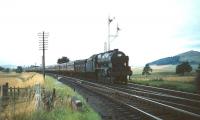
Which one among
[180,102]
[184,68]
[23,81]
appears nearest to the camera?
[180,102]

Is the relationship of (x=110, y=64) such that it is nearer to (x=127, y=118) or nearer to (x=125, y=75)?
(x=125, y=75)

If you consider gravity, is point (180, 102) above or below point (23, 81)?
below

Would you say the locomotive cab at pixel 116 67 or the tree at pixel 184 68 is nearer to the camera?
the locomotive cab at pixel 116 67

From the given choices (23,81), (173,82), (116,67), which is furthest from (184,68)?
(173,82)

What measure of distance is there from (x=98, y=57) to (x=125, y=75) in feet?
25.2

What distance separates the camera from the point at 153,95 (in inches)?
842

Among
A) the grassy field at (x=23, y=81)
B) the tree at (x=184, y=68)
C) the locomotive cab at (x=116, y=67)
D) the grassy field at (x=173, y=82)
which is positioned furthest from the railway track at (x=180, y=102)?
the tree at (x=184, y=68)

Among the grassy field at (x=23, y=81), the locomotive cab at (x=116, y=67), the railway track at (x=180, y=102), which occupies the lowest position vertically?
the railway track at (x=180, y=102)

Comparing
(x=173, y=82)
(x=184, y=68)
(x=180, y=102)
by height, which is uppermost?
(x=184, y=68)

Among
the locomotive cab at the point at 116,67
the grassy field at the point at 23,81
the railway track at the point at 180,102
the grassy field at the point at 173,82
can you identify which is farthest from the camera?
the grassy field at the point at 23,81

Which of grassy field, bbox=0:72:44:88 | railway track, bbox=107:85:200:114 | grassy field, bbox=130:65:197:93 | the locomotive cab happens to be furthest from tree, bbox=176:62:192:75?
railway track, bbox=107:85:200:114

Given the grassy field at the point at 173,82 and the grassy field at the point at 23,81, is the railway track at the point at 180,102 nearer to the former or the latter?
the grassy field at the point at 173,82

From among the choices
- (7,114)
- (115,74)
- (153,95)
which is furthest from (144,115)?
(115,74)

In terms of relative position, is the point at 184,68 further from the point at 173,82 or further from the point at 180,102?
the point at 180,102
